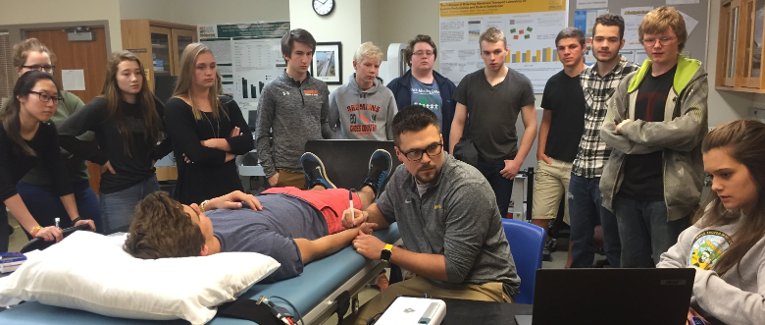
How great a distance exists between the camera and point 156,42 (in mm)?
5273

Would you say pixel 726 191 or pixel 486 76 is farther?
pixel 486 76

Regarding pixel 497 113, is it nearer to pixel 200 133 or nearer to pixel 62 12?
pixel 200 133

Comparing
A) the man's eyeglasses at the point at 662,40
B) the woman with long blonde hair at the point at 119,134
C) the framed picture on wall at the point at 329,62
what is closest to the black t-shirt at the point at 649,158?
the man's eyeglasses at the point at 662,40

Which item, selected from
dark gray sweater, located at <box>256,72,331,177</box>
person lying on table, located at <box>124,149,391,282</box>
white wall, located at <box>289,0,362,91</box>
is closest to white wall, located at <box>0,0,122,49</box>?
white wall, located at <box>289,0,362,91</box>

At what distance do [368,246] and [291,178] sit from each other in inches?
48.4

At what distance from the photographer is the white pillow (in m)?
1.28

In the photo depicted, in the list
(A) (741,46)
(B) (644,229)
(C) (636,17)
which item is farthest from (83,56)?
(A) (741,46)

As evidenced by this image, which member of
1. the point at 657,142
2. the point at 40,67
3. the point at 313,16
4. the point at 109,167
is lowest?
the point at 109,167

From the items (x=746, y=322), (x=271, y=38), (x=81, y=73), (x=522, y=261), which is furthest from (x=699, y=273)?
(x=81, y=73)

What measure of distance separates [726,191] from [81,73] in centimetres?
550

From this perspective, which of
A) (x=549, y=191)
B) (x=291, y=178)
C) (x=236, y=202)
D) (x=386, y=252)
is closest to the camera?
(x=386, y=252)

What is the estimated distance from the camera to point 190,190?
2.60 metres

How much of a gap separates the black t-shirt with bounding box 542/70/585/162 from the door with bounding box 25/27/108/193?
4.09 m

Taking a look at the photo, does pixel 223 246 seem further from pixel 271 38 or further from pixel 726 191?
pixel 271 38
